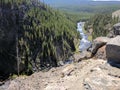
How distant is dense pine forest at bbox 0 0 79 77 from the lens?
3664 inches

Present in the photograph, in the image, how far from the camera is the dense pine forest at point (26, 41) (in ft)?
305

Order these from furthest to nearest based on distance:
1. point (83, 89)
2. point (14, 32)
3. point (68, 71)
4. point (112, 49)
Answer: point (14, 32)
point (68, 71)
point (112, 49)
point (83, 89)

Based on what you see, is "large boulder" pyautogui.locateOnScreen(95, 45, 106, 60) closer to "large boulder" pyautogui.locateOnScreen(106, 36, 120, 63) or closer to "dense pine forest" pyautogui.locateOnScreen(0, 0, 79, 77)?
"large boulder" pyautogui.locateOnScreen(106, 36, 120, 63)

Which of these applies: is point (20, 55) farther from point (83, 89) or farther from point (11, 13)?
point (83, 89)

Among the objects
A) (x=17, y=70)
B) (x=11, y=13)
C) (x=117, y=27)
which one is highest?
(x=117, y=27)

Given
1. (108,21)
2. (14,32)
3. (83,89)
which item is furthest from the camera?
(108,21)

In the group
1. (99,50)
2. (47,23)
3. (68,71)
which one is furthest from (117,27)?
(47,23)

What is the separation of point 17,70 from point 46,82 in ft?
202

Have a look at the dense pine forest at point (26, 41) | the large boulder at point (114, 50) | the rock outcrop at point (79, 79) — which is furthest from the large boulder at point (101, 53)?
the dense pine forest at point (26, 41)

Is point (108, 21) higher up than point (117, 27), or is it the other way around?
point (117, 27)

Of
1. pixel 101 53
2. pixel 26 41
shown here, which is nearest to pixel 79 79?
pixel 101 53

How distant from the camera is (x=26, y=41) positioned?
3922 inches

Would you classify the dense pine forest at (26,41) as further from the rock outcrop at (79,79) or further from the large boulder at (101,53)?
the rock outcrop at (79,79)

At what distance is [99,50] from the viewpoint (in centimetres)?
3450
